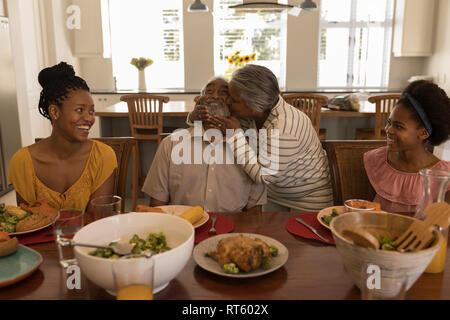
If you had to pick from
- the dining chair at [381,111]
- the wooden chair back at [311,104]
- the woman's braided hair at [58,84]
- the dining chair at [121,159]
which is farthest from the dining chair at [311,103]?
the woman's braided hair at [58,84]

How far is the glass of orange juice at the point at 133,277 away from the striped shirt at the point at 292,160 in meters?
0.98

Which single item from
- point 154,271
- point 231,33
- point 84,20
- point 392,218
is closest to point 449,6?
point 231,33

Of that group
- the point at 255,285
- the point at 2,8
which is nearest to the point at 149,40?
the point at 2,8

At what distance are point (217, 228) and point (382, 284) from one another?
60 cm

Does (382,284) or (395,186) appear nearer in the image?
(382,284)

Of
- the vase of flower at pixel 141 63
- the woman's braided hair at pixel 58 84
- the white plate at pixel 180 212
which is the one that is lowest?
the white plate at pixel 180 212

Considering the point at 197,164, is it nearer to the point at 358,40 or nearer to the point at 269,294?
the point at 269,294

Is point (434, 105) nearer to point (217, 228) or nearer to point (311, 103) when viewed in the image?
point (217, 228)

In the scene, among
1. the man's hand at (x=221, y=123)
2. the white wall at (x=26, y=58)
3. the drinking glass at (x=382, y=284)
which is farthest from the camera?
the white wall at (x=26, y=58)

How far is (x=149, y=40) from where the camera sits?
237 inches

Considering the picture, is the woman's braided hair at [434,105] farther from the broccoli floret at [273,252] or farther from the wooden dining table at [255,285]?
the broccoli floret at [273,252]

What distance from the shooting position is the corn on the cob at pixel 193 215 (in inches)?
48.7

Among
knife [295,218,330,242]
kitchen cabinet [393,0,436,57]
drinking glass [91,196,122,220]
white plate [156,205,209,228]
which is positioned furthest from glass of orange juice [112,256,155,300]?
kitchen cabinet [393,0,436,57]

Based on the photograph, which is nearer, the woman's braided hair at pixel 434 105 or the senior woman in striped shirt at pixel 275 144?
the woman's braided hair at pixel 434 105
